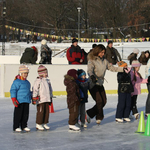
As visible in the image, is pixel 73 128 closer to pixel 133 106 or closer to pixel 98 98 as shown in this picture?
pixel 98 98

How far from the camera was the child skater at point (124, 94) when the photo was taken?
7504mm

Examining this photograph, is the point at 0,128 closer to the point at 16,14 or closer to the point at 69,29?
the point at 69,29

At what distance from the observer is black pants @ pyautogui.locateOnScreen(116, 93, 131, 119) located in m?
7.61

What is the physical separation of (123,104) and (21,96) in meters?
2.04

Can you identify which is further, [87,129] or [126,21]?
[126,21]

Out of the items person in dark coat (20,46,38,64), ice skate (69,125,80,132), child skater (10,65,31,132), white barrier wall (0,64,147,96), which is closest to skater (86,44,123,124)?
ice skate (69,125,80,132)

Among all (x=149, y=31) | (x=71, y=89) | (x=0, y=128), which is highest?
(x=149, y=31)

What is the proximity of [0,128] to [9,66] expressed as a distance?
15.5 ft

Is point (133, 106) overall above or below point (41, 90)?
below

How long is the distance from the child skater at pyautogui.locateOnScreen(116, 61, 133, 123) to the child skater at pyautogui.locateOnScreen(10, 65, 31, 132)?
1806 mm

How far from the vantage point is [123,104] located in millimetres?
7613

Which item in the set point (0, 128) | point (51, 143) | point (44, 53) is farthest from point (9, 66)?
point (51, 143)

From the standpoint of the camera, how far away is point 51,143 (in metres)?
5.88

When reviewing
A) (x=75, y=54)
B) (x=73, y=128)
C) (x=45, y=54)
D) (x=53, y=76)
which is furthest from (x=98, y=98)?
(x=45, y=54)
